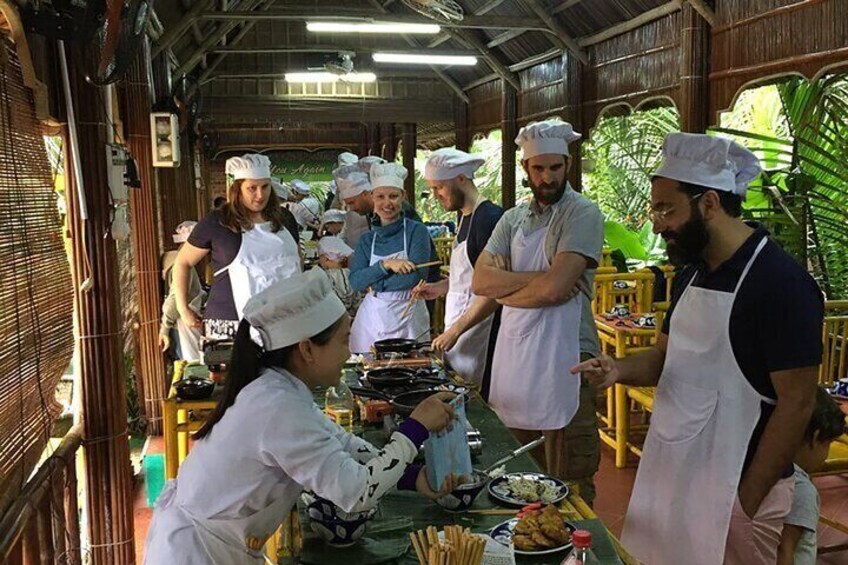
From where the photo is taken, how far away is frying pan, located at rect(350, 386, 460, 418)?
257 cm

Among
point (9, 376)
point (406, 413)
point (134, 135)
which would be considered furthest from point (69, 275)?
point (134, 135)

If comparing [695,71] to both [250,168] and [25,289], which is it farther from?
[25,289]

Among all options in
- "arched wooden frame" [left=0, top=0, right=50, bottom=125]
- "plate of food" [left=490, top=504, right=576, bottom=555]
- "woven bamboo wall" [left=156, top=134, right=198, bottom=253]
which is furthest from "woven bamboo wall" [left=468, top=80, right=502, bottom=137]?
"plate of food" [left=490, top=504, right=576, bottom=555]

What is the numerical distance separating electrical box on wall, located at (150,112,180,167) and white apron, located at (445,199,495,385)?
303 cm

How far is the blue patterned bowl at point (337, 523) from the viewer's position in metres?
1.84

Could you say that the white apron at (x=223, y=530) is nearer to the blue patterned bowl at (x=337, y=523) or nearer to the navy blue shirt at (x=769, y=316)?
the blue patterned bowl at (x=337, y=523)

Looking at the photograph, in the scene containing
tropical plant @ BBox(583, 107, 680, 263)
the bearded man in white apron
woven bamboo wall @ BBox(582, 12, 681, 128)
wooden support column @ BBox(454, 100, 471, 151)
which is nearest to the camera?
the bearded man in white apron

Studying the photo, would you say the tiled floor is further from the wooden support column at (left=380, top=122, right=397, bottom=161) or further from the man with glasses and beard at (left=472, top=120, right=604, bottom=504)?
the wooden support column at (left=380, top=122, right=397, bottom=161)

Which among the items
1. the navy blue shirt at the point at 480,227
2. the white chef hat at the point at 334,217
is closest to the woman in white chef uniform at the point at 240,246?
the navy blue shirt at the point at 480,227

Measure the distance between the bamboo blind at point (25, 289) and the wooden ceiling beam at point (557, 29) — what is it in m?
6.68

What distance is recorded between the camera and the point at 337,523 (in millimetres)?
1842

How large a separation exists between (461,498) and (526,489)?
0.64 feet

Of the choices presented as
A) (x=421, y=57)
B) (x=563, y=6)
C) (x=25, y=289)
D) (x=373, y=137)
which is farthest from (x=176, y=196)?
(x=373, y=137)

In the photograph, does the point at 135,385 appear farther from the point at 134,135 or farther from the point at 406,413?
the point at 406,413
